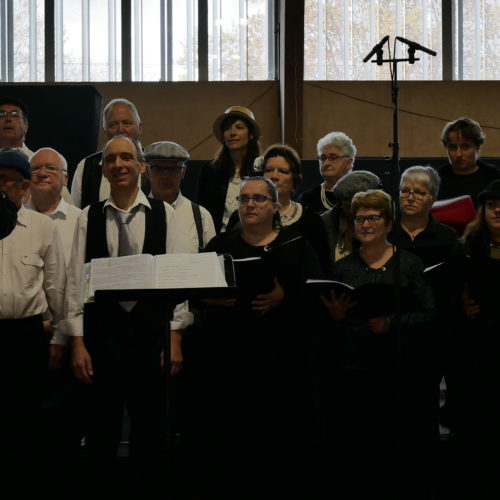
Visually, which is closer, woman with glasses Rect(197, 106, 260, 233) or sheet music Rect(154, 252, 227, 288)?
sheet music Rect(154, 252, 227, 288)

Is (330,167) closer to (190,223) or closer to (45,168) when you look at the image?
(190,223)

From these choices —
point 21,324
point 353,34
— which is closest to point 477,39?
point 353,34

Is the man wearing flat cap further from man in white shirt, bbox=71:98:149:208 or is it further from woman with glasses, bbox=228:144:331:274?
woman with glasses, bbox=228:144:331:274

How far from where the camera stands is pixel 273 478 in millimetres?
3531

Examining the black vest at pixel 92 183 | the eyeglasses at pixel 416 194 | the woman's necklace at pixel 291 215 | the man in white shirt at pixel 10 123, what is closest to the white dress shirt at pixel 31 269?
the black vest at pixel 92 183

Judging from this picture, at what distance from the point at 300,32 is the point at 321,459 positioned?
5385 mm

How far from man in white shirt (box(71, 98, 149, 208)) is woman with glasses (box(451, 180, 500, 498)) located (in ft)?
5.42

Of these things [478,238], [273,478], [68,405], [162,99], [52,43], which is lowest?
[273,478]

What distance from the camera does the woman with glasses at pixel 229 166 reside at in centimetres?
439

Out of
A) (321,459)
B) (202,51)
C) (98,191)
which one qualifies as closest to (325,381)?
(321,459)

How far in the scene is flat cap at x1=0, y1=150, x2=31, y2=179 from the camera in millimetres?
3291

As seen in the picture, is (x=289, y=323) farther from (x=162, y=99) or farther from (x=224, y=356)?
(x=162, y=99)

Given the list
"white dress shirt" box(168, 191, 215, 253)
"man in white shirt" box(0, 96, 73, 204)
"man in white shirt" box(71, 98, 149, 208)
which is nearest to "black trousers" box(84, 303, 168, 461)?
"white dress shirt" box(168, 191, 215, 253)

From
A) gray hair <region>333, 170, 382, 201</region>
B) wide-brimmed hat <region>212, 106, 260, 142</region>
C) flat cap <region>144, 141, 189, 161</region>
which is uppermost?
wide-brimmed hat <region>212, 106, 260, 142</region>
